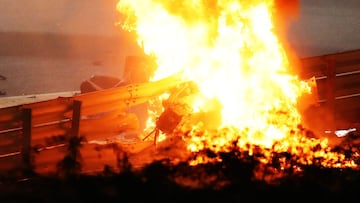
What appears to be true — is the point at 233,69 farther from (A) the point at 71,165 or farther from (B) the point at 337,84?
(A) the point at 71,165

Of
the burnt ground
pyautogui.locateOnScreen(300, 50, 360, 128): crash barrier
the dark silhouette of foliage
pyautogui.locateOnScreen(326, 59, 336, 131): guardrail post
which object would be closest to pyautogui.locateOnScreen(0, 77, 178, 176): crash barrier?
the dark silhouette of foliage

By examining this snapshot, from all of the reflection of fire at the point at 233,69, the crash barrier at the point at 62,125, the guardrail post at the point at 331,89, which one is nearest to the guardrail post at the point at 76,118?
the crash barrier at the point at 62,125

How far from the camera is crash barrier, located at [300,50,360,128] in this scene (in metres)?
7.91

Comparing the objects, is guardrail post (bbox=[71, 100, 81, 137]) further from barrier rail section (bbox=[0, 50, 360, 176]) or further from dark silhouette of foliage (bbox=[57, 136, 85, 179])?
dark silhouette of foliage (bbox=[57, 136, 85, 179])

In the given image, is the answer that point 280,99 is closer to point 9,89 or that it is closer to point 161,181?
point 161,181

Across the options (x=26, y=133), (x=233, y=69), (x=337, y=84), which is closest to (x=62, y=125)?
(x=26, y=133)

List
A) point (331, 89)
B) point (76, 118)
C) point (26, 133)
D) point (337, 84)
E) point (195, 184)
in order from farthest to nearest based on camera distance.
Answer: point (337, 84), point (331, 89), point (76, 118), point (26, 133), point (195, 184)

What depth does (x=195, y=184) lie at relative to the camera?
4.99 meters

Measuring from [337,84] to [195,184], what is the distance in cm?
388

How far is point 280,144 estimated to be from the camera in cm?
632

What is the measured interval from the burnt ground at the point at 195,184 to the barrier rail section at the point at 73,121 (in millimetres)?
1295

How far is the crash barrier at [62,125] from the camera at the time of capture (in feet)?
21.9

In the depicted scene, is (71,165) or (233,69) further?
(233,69)

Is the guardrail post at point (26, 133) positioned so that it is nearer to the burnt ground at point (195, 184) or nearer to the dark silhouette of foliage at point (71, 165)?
the dark silhouette of foliage at point (71, 165)
